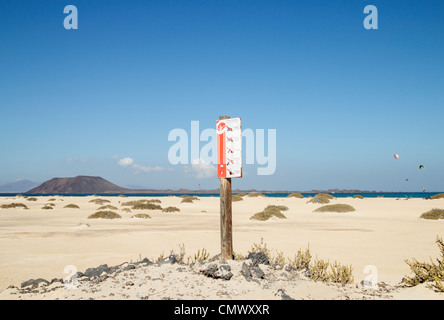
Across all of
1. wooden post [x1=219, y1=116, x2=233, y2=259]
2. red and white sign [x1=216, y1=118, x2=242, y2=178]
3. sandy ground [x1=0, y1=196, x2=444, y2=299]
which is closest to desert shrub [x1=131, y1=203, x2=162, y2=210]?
sandy ground [x1=0, y1=196, x2=444, y2=299]

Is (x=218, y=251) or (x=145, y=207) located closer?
(x=218, y=251)

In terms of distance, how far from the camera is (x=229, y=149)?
24.3 feet

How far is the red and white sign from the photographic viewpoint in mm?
Result: 7301

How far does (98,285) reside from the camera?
5988 millimetres

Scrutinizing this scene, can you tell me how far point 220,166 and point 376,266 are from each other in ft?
18.3

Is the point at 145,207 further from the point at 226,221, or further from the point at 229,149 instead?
the point at 229,149

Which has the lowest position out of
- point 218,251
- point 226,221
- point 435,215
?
point 435,215

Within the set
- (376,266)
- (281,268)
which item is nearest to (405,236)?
(376,266)

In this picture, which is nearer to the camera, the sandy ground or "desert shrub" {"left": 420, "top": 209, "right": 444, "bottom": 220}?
the sandy ground

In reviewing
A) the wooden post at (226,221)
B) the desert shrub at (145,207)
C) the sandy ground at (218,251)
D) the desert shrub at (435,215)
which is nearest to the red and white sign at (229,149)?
the wooden post at (226,221)

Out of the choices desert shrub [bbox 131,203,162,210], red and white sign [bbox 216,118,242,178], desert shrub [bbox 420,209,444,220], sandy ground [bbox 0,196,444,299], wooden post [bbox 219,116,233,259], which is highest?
red and white sign [bbox 216,118,242,178]

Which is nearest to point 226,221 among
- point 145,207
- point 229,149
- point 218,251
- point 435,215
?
point 229,149

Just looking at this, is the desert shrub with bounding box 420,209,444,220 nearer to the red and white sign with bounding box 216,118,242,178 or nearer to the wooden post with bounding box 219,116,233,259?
the wooden post with bounding box 219,116,233,259
